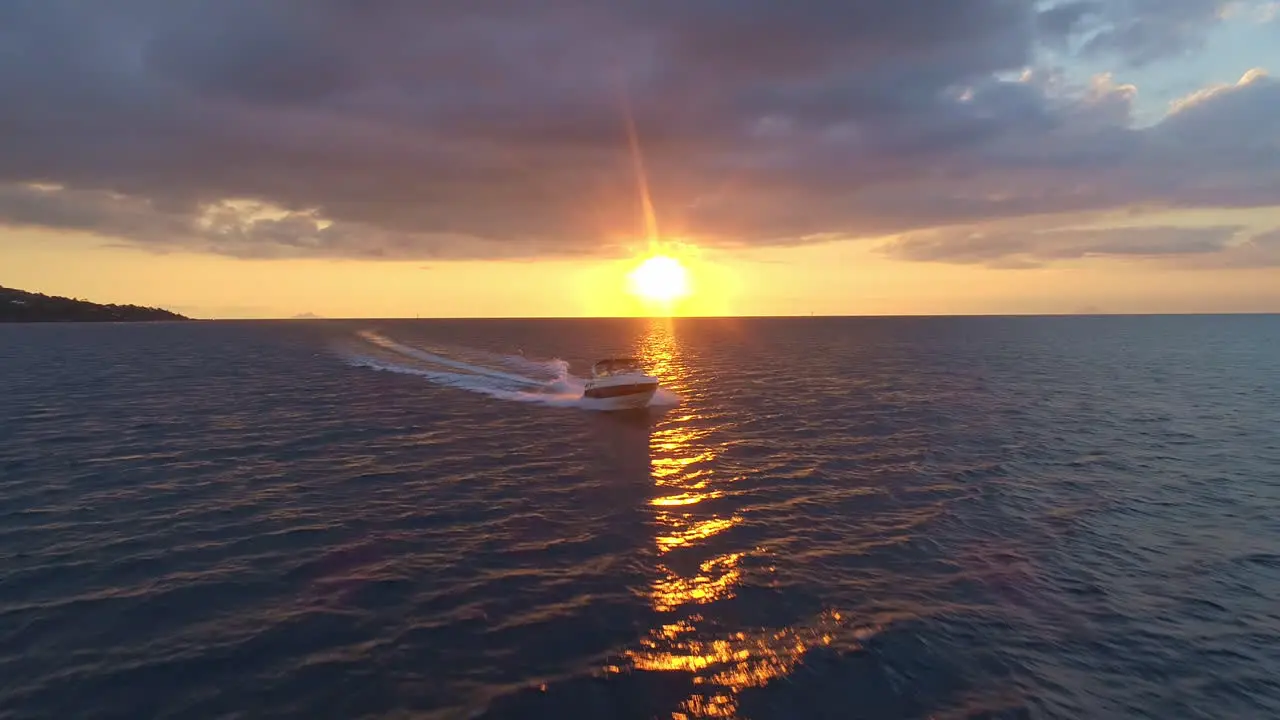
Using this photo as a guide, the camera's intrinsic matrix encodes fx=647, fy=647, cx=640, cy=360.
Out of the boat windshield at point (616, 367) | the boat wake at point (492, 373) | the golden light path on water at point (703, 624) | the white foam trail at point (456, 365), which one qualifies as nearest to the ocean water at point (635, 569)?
the golden light path on water at point (703, 624)

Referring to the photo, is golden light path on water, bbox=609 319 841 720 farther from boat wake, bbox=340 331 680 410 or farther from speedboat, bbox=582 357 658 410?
boat wake, bbox=340 331 680 410

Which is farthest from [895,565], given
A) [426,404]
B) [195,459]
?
[426,404]

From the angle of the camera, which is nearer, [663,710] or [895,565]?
[663,710]

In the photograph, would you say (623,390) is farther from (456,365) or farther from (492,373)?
(456,365)

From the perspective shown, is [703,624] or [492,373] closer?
[703,624]

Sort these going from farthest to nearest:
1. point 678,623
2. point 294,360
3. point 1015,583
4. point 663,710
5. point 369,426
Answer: point 294,360, point 369,426, point 1015,583, point 678,623, point 663,710

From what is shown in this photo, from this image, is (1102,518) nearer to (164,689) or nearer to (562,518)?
(562,518)

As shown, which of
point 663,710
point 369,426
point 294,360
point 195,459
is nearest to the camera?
point 663,710

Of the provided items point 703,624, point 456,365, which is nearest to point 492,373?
point 456,365
